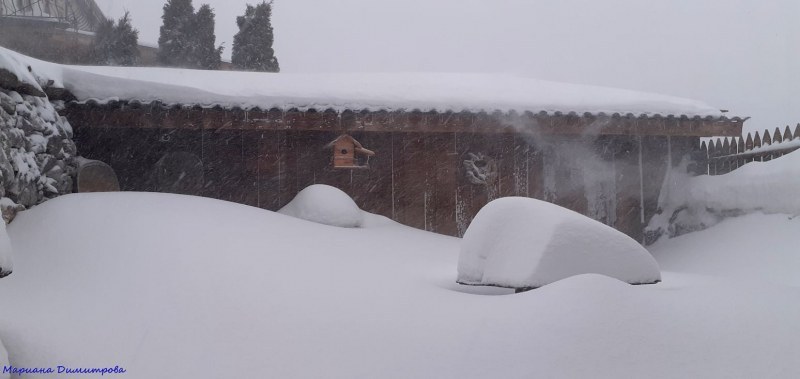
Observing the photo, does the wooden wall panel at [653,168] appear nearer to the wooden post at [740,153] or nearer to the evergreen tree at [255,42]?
the wooden post at [740,153]

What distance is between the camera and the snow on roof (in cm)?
585

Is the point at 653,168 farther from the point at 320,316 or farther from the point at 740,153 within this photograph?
the point at 320,316

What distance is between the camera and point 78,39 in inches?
638

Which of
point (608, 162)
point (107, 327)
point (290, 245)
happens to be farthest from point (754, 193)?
point (107, 327)

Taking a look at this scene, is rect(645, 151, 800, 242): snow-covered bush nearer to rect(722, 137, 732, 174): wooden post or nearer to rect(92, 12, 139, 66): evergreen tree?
rect(722, 137, 732, 174): wooden post

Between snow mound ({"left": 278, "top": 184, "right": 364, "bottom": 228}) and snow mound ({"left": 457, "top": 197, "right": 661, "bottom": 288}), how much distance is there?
2.00 m

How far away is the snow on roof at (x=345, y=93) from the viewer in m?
5.85

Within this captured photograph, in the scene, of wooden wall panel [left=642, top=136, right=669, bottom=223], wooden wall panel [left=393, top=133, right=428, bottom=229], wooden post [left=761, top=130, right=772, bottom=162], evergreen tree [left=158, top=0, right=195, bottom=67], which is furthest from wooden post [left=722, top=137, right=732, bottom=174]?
evergreen tree [left=158, top=0, right=195, bottom=67]

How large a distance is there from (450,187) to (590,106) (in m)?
1.90

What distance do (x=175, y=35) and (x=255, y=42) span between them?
2242 millimetres

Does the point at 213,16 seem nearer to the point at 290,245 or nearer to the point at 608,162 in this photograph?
the point at 608,162

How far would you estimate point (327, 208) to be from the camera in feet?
18.5

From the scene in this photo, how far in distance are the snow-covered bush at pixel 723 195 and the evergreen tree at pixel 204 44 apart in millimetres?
12808

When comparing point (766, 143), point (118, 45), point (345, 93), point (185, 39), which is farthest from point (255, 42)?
point (766, 143)
